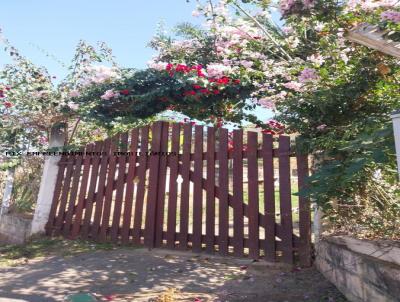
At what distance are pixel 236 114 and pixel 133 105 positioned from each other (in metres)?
1.66

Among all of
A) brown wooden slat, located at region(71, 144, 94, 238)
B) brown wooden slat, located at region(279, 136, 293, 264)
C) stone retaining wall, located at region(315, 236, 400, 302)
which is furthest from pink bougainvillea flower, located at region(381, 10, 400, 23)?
brown wooden slat, located at region(71, 144, 94, 238)

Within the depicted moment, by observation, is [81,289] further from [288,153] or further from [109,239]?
[288,153]

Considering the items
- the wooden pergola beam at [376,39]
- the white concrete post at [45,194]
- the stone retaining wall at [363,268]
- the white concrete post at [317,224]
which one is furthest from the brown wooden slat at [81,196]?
the wooden pergola beam at [376,39]

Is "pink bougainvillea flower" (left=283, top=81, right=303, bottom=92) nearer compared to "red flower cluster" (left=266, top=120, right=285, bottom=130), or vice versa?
"pink bougainvillea flower" (left=283, top=81, right=303, bottom=92)

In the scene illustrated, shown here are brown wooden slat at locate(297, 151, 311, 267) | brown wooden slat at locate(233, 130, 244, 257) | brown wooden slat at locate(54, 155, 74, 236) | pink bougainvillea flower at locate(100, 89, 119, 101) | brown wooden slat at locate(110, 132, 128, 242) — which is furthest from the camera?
brown wooden slat at locate(54, 155, 74, 236)

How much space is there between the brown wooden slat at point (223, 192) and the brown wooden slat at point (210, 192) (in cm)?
12

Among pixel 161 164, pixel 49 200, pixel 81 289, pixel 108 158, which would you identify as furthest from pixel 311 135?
pixel 49 200

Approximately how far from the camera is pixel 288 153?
164 inches

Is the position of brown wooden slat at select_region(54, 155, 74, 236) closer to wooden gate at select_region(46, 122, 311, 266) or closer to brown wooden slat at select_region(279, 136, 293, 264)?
wooden gate at select_region(46, 122, 311, 266)

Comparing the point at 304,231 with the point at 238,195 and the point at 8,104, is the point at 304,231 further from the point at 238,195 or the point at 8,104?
the point at 8,104

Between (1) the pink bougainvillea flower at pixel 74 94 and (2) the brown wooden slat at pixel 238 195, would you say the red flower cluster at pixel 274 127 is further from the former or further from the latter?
(1) the pink bougainvillea flower at pixel 74 94

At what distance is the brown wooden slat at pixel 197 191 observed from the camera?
4.62m

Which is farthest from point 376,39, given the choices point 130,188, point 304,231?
point 130,188

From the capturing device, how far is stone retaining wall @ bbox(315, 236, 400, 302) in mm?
2248
